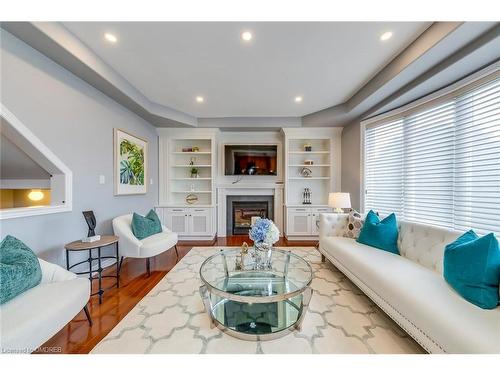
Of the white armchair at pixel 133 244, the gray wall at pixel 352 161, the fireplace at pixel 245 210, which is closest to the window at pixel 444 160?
the gray wall at pixel 352 161

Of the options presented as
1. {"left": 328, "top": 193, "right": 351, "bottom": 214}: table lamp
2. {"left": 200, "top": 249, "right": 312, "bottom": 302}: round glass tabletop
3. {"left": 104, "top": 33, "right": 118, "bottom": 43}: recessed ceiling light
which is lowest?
{"left": 200, "top": 249, "right": 312, "bottom": 302}: round glass tabletop

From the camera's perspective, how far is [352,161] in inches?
153

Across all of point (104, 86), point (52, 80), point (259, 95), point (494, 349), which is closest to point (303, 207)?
point (259, 95)

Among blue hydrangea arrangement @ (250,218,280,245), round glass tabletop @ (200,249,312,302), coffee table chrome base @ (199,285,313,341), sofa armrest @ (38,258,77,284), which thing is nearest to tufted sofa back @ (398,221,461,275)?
round glass tabletop @ (200,249,312,302)

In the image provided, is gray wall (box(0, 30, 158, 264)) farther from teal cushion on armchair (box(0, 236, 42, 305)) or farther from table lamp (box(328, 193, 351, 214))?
table lamp (box(328, 193, 351, 214))

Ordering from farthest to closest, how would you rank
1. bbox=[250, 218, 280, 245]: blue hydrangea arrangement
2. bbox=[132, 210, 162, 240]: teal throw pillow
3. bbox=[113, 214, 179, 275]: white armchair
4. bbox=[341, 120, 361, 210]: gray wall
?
bbox=[341, 120, 361, 210]: gray wall, bbox=[132, 210, 162, 240]: teal throw pillow, bbox=[113, 214, 179, 275]: white armchair, bbox=[250, 218, 280, 245]: blue hydrangea arrangement

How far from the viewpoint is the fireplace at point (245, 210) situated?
14.6 ft

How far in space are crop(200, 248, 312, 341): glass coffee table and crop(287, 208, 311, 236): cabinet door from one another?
196 cm

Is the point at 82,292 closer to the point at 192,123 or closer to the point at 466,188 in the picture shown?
the point at 192,123

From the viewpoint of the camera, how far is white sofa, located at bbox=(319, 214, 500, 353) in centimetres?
102

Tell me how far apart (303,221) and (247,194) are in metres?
1.36

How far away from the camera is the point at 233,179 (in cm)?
450

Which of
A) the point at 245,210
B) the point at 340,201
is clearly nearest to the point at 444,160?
the point at 340,201

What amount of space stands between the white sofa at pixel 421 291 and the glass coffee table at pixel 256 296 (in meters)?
0.58
